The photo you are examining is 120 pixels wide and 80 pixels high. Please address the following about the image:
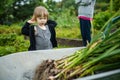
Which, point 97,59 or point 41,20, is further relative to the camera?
point 41,20

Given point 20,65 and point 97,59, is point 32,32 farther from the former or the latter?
point 97,59

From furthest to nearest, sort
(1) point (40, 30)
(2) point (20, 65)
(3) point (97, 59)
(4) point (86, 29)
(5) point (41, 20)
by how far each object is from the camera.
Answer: (4) point (86, 29)
(1) point (40, 30)
(5) point (41, 20)
(2) point (20, 65)
(3) point (97, 59)

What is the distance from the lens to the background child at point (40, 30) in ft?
15.9

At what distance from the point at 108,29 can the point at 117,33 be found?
77 mm

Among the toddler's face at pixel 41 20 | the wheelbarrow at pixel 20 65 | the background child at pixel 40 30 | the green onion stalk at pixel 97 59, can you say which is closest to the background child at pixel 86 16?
the background child at pixel 40 30

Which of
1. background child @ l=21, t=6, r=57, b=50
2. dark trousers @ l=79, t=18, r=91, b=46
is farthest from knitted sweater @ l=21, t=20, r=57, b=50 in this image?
dark trousers @ l=79, t=18, r=91, b=46

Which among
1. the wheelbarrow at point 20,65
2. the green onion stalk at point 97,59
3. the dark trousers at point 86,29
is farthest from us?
the dark trousers at point 86,29

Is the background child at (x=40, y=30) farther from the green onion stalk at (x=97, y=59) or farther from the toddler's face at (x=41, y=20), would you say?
the green onion stalk at (x=97, y=59)

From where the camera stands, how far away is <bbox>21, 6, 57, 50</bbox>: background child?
15.9 ft

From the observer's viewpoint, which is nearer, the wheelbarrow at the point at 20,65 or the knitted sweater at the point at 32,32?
the wheelbarrow at the point at 20,65

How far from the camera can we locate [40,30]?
4.98 metres

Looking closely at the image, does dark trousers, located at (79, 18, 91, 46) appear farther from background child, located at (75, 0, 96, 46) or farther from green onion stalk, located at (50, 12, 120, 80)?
green onion stalk, located at (50, 12, 120, 80)

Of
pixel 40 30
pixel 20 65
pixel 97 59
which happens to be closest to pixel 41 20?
pixel 40 30

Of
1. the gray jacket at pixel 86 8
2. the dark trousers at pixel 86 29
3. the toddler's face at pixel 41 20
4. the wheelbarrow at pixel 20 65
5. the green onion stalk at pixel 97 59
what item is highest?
the green onion stalk at pixel 97 59
